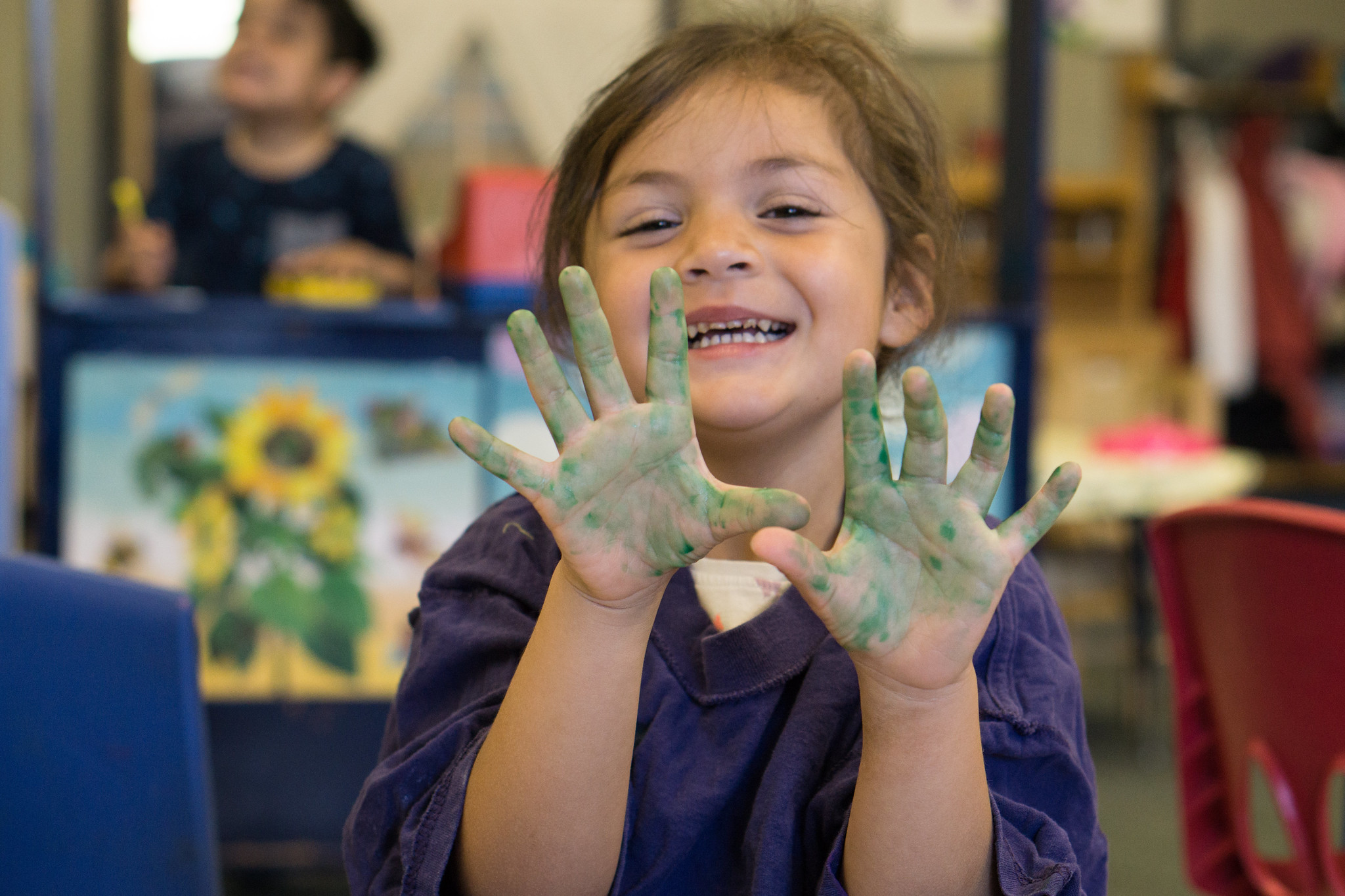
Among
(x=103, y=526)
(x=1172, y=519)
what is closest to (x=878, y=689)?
(x=1172, y=519)

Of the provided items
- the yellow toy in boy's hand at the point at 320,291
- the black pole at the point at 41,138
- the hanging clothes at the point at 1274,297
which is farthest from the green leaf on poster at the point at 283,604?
the hanging clothes at the point at 1274,297

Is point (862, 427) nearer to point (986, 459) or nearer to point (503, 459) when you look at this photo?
point (986, 459)

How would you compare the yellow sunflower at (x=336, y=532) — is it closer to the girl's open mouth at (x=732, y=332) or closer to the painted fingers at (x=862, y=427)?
the girl's open mouth at (x=732, y=332)

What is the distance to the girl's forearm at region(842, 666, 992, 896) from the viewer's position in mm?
677

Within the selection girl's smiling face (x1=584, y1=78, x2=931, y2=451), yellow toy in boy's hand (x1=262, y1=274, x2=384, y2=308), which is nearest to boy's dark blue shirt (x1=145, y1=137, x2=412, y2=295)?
yellow toy in boy's hand (x1=262, y1=274, x2=384, y2=308)

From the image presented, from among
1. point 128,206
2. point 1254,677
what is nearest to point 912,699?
point 1254,677

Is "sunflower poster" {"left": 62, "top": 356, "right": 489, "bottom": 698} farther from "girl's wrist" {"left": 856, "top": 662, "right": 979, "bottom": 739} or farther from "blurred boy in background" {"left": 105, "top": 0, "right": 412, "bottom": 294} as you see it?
"girl's wrist" {"left": 856, "top": 662, "right": 979, "bottom": 739}

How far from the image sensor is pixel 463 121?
4.54 meters

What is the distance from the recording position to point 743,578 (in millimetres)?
915

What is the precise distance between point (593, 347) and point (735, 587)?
325mm

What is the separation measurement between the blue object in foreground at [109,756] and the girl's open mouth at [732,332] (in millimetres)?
381

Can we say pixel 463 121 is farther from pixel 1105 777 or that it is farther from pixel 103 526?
pixel 1105 777

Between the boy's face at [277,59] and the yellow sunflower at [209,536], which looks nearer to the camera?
the yellow sunflower at [209,536]

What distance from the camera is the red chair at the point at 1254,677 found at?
1.10m
